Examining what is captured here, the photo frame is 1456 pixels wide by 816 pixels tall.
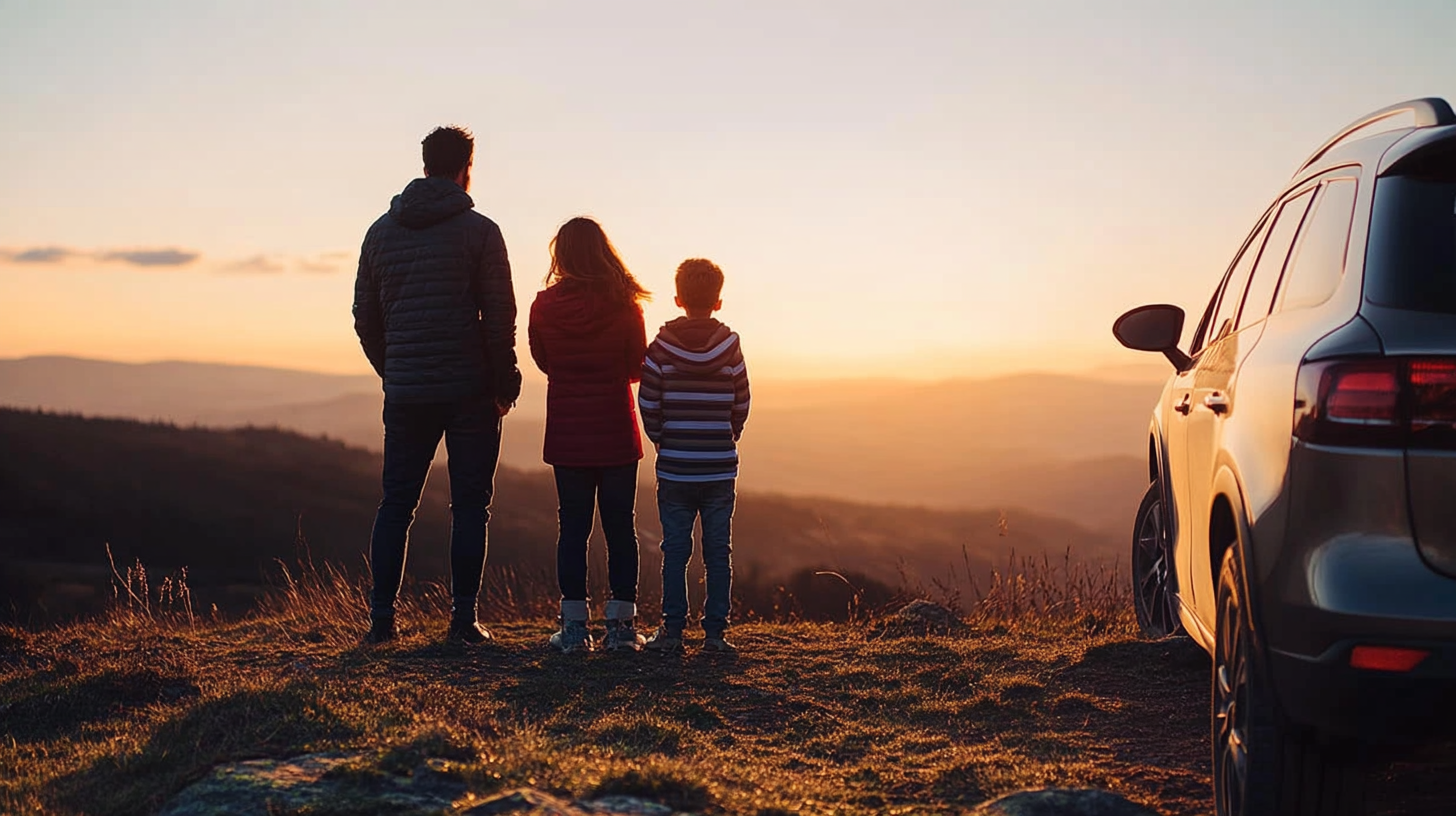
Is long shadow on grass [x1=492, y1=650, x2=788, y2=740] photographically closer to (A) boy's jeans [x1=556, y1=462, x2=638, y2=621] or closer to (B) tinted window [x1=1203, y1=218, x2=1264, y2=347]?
(A) boy's jeans [x1=556, y1=462, x2=638, y2=621]

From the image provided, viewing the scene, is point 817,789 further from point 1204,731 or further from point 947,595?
point 947,595

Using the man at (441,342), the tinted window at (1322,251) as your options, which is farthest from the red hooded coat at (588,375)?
the tinted window at (1322,251)

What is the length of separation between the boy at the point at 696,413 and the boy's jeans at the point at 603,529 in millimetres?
196

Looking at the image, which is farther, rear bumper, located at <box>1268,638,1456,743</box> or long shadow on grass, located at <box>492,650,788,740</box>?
long shadow on grass, located at <box>492,650,788,740</box>

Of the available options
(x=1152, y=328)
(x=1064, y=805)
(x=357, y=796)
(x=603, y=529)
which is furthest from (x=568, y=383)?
(x=1064, y=805)

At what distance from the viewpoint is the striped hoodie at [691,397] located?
6.79 m

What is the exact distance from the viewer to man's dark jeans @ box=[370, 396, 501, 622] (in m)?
6.92

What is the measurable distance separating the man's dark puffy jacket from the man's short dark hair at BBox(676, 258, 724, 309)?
2.97ft

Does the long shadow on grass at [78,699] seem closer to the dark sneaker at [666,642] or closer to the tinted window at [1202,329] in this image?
the dark sneaker at [666,642]

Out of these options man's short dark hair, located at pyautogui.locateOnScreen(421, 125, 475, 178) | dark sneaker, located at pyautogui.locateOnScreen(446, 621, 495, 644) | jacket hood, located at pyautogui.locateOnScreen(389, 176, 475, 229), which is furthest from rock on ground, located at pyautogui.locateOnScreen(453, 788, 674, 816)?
man's short dark hair, located at pyautogui.locateOnScreen(421, 125, 475, 178)

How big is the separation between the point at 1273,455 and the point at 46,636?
7443 mm

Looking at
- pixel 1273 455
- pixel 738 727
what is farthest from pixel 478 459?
pixel 1273 455

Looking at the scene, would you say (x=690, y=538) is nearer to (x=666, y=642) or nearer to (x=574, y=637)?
(x=666, y=642)

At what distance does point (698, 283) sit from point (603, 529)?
1.39m
